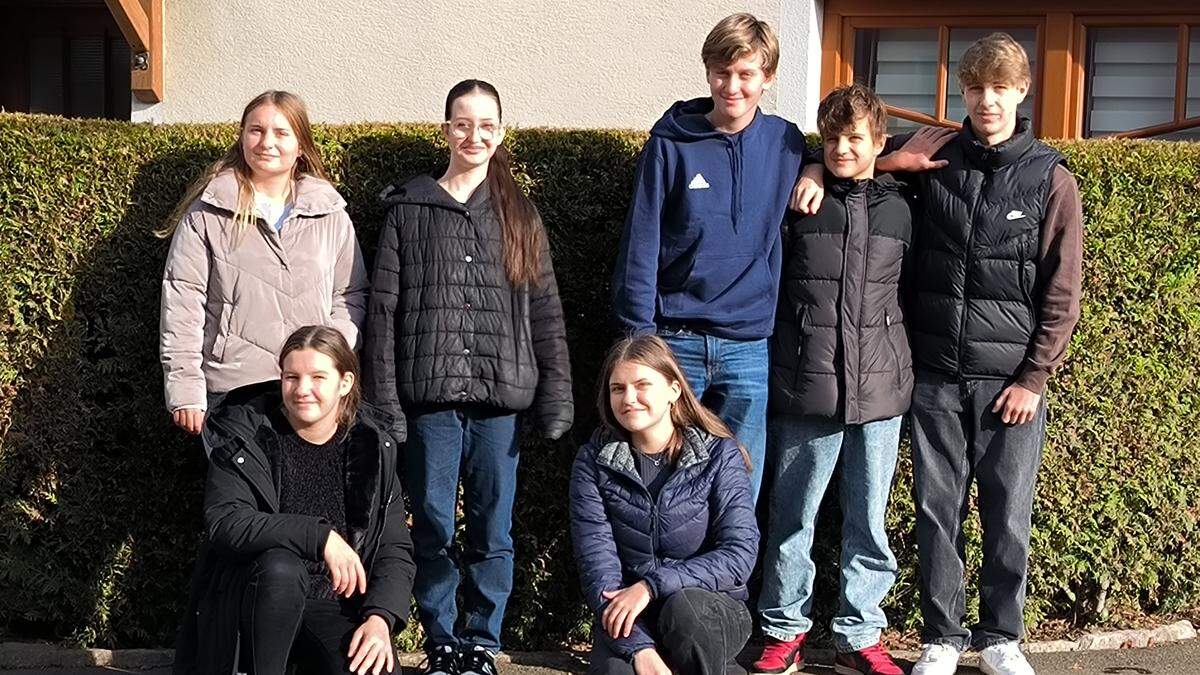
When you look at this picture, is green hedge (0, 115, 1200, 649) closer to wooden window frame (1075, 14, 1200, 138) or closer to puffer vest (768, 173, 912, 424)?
puffer vest (768, 173, 912, 424)

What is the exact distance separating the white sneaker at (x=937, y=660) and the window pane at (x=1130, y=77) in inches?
152

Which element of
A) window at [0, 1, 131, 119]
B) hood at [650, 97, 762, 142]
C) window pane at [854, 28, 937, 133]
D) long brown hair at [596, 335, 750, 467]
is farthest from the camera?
window at [0, 1, 131, 119]

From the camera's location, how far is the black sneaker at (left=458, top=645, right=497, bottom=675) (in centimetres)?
443

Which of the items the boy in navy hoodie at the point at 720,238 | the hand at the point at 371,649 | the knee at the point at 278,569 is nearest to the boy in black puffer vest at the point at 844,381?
the boy in navy hoodie at the point at 720,238

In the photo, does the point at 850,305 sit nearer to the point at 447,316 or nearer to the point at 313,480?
the point at 447,316

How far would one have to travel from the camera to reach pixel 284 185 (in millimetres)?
4465

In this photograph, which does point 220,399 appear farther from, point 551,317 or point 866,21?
point 866,21

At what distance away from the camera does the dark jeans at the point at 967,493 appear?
4441mm

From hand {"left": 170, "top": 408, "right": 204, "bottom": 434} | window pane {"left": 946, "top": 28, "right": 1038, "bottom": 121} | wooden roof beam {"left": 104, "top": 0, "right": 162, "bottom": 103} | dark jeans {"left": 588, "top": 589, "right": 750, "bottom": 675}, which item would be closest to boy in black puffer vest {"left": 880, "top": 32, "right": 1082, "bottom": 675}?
dark jeans {"left": 588, "top": 589, "right": 750, "bottom": 675}

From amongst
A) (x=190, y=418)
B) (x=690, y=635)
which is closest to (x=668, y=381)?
(x=690, y=635)

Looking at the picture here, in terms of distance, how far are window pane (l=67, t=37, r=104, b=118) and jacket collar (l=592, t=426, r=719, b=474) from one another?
606cm

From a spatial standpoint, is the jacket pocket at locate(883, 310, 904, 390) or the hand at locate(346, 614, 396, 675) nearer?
the hand at locate(346, 614, 396, 675)

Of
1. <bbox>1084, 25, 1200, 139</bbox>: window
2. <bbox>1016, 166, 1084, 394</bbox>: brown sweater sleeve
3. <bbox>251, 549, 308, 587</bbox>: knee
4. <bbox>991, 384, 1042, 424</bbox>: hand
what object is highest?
<bbox>1084, 25, 1200, 139</bbox>: window

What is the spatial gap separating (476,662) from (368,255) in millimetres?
1425
